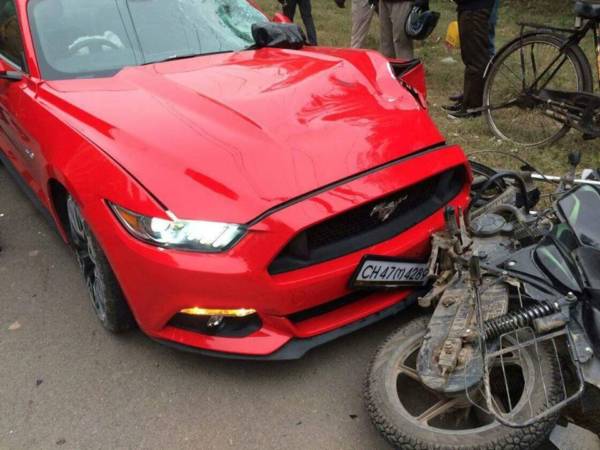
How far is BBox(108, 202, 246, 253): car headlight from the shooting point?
2.13 m

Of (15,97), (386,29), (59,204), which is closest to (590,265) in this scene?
(59,204)

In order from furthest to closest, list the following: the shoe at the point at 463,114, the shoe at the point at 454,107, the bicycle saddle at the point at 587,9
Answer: the shoe at the point at 454,107, the shoe at the point at 463,114, the bicycle saddle at the point at 587,9

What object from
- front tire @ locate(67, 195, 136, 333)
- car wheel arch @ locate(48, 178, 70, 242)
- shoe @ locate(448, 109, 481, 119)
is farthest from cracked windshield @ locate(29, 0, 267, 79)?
shoe @ locate(448, 109, 481, 119)

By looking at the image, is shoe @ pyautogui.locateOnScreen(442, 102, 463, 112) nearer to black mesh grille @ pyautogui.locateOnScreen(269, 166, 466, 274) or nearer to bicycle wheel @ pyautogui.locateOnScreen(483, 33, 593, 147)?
bicycle wheel @ pyautogui.locateOnScreen(483, 33, 593, 147)

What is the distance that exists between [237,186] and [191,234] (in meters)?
0.25

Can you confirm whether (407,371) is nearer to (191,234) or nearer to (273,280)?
(273,280)

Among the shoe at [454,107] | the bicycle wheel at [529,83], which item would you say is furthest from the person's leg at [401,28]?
the bicycle wheel at [529,83]

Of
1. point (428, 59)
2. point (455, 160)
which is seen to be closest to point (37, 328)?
point (455, 160)

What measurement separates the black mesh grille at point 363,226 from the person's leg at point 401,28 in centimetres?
313

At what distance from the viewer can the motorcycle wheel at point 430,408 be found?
71.6 inches

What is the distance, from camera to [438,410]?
80.1 inches

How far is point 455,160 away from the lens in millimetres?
2574

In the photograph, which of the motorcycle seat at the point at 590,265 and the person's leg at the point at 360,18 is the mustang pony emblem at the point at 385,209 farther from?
the person's leg at the point at 360,18

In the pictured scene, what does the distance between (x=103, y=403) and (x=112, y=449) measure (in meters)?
0.26
